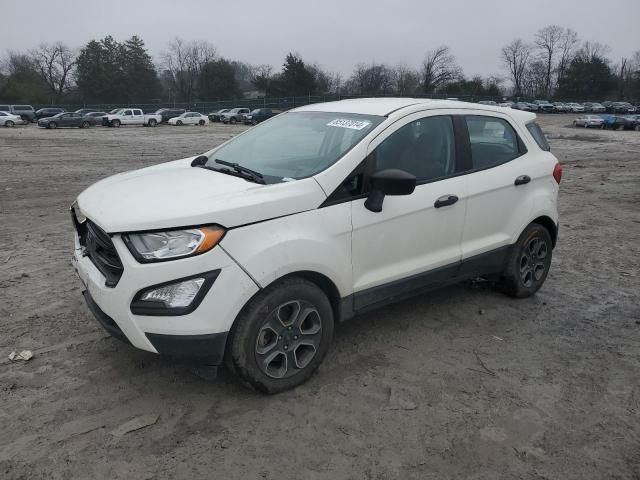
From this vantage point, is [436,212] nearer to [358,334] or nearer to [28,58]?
[358,334]

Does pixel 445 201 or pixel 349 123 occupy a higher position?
pixel 349 123

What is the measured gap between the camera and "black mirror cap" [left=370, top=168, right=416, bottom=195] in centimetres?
328

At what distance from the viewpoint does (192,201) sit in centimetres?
304

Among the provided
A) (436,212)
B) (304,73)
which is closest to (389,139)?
(436,212)

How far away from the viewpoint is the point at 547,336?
13.9 ft

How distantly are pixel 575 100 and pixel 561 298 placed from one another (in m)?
91.2

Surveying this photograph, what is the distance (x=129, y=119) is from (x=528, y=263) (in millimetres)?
43502

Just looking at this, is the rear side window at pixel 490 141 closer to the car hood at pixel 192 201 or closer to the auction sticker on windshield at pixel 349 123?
the auction sticker on windshield at pixel 349 123

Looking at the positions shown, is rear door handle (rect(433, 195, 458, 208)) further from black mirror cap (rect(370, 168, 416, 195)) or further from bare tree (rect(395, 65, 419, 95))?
bare tree (rect(395, 65, 419, 95))

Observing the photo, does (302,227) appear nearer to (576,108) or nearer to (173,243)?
(173,243)

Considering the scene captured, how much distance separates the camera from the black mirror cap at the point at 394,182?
328 centimetres

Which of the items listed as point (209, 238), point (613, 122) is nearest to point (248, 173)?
point (209, 238)

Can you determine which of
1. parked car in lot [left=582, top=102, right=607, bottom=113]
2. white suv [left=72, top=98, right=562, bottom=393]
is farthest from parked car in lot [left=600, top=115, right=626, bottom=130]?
white suv [left=72, top=98, right=562, bottom=393]

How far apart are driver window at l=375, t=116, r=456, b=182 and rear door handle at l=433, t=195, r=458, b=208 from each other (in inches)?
6.8
